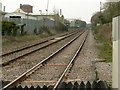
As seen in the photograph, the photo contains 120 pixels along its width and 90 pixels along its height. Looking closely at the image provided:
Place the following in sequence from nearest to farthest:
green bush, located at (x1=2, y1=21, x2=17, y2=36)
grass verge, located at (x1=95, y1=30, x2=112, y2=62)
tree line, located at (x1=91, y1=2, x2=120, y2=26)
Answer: grass verge, located at (x1=95, y1=30, x2=112, y2=62)
tree line, located at (x1=91, y1=2, x2=120, y2=26)
green bush, located at (x1=2, y1=21, x2=17, y2=36)

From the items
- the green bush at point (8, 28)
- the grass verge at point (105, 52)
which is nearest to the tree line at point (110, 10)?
the grass verge at point (105, 52)

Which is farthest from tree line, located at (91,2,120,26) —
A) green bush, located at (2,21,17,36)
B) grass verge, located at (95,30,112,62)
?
green bush, located at (2,21,17,36)

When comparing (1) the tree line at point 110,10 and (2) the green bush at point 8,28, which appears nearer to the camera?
(1) the tree line at point 110,10

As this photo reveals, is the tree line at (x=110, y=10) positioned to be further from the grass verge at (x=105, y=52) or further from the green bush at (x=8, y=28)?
the green bush at (x=8, y=28)

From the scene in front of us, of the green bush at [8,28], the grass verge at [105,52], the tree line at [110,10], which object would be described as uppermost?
the tree line at [110,10]

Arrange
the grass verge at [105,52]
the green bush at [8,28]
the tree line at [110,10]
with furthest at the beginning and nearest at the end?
the green bush at [8,28] → the tree line at [110,10] → the grass verge at [105,52]

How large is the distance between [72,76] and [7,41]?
67.9 feet

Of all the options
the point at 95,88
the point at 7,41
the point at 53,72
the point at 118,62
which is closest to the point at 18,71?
the point at 53,72

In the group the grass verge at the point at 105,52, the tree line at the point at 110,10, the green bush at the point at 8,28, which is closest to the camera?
the grass verge at the point at 105,52

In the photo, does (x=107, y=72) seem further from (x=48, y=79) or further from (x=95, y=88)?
Answer: (x=95, y=88)

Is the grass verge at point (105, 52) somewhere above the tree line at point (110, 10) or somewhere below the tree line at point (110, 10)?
below

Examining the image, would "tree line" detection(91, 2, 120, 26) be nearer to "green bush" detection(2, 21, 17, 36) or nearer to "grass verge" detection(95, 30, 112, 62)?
"grass verge" detection(95, 30, 112, 62)

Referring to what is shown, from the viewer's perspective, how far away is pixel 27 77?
11281mm

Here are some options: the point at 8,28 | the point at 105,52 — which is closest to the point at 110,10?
the point at 8,28
